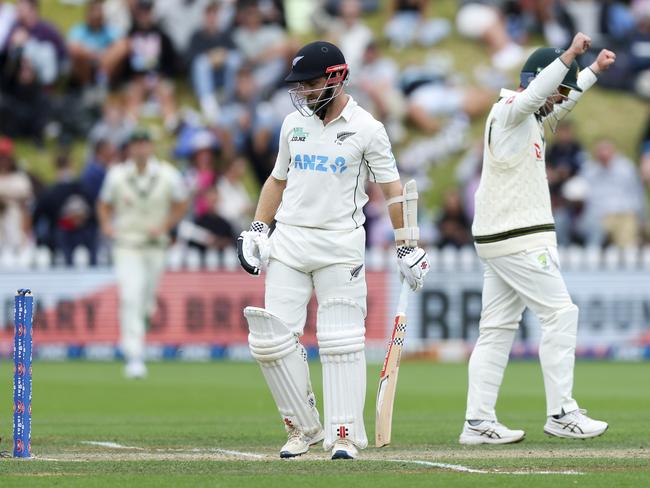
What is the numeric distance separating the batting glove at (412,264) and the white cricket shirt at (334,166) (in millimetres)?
294

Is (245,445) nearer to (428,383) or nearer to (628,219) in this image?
(428,383)

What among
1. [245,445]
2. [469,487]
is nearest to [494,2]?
[245,445]

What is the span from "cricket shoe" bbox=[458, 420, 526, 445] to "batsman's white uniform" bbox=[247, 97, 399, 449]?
1.18 metres

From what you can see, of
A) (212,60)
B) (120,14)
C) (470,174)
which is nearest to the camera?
(470,174)

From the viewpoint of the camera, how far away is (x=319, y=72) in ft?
24.9

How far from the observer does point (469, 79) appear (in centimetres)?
2241

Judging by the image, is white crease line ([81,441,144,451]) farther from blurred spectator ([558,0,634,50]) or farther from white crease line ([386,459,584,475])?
blurred spectator ([558,0,634,50])

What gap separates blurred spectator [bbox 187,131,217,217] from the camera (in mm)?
19141

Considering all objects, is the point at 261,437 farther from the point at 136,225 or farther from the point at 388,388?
the point at 136,225

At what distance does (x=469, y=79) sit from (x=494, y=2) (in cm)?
147

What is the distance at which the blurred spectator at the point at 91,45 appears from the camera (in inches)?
838

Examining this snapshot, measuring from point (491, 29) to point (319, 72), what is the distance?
51.2 feet

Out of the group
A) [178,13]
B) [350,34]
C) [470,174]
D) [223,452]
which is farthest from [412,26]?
[223,452]

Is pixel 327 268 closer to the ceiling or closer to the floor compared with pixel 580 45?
closer to the floor
